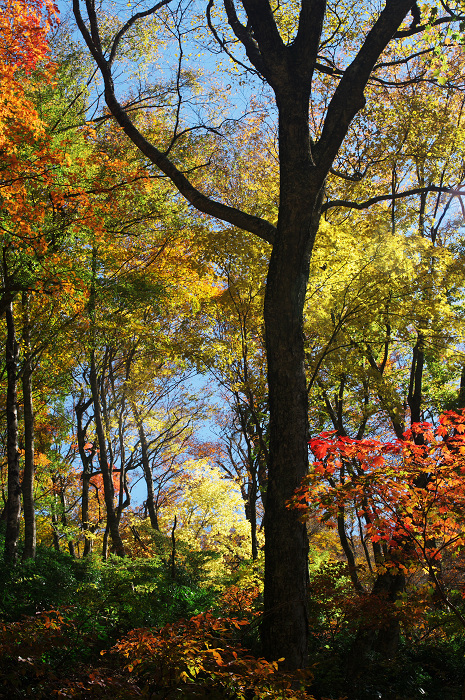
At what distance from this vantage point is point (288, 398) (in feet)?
13.4

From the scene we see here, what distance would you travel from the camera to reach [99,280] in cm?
881

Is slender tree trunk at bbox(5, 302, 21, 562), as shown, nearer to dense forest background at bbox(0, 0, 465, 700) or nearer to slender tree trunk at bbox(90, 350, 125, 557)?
dense forest background at bbox(0, 0, 465, 700)

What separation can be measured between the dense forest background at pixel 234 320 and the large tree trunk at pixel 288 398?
95mm

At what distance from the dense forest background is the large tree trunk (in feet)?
0.31

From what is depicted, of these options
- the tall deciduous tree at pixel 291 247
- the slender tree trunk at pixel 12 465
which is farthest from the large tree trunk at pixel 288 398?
the slender tree trunk at pixel 12 465

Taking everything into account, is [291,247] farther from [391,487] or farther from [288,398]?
[391,487]

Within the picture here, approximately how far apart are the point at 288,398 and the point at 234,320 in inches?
221

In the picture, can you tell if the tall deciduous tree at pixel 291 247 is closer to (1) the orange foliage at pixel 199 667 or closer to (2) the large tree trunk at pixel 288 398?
(2) the large tree trunk at pixel 288 398

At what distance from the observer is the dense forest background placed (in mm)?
4059

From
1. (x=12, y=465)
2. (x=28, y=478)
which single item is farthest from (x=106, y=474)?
(x=12, y=465)

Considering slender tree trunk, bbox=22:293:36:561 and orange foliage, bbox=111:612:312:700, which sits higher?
slender tree trunk, bbox=22:293:36:561

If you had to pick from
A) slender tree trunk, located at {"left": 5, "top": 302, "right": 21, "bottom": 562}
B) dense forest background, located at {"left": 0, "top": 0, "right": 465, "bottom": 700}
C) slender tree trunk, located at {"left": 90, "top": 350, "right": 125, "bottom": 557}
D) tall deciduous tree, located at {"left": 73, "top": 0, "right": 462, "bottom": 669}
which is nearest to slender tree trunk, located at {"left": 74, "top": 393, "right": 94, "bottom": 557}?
dense forest background, located at {"left": 0, "top": 0, "right": 465, "bottom": 700}

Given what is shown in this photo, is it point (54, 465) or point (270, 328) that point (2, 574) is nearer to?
point (270, 328)

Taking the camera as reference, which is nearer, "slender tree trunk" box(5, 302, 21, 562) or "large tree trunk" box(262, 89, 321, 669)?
"large tree trunk" box(262, 89, 321, 669)
